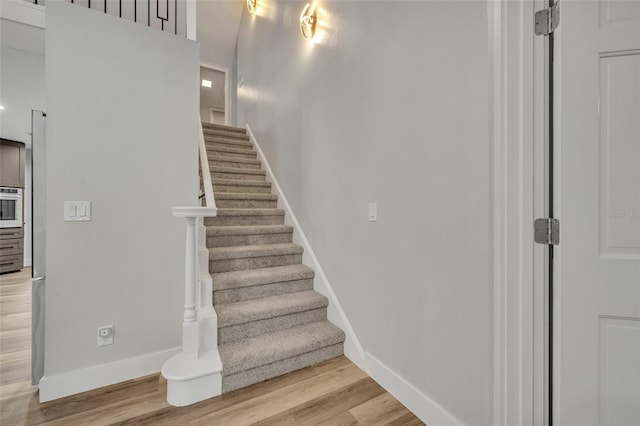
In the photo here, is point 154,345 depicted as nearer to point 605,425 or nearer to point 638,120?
point 605,425

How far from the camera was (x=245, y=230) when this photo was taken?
2818 millimetres

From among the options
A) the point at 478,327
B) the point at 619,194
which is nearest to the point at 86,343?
the point at 478,327

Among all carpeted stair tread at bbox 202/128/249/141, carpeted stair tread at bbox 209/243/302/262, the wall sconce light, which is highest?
the wall sconce light

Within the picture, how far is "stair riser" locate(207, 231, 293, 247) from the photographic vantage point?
8.82 ft

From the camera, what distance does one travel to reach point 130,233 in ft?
6.52

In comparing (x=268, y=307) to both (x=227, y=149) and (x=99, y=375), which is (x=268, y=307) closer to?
(x=99, y=375)

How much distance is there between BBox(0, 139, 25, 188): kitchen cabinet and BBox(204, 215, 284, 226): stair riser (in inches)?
224

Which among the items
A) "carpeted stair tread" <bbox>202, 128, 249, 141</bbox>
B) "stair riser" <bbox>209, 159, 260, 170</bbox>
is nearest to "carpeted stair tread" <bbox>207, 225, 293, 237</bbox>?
"stair riser" <bbox>209, 159, 260, 170</bbox>

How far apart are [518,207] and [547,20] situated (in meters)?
0.69

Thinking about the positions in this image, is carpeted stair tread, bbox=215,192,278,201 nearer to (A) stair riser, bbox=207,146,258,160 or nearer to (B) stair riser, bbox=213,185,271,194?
(B) stair riser, bbox=213,185,271,194

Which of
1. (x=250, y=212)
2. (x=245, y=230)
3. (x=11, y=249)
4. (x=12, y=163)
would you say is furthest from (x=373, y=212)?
(x=12, y=163)

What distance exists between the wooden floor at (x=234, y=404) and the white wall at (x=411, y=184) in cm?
24

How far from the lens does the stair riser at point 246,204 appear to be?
10.6ft

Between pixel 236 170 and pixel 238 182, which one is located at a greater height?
pixel 236 170
